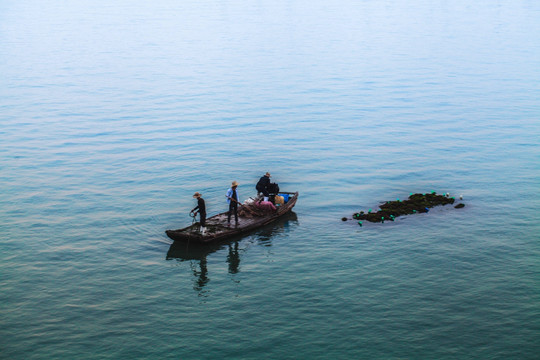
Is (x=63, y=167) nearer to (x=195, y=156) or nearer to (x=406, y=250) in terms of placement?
(x=195, y=156)

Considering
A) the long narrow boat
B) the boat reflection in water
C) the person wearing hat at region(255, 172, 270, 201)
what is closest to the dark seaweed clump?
the long narrow boat

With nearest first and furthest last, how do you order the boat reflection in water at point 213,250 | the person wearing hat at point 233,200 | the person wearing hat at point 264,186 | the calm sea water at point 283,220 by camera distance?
1. the calm sea water at point 283,220
2. the boat reflection in water at point 213,250
3. the person wearing hat at point 233,200
4. the person wearing hat at point 264,186

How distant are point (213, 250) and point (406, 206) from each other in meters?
12.7

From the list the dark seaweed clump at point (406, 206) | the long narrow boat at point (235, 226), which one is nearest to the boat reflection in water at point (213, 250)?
the long narrow boat at point (235, 226)

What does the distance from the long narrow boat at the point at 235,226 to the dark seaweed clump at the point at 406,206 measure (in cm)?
483

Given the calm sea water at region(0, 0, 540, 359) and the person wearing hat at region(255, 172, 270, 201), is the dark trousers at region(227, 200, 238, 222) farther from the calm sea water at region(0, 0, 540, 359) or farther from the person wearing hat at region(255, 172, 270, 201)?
the person wearing hat at region(255, 172, 270, 201)

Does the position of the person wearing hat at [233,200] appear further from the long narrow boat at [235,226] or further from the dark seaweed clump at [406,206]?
the dark seaweed clump at [406,206]

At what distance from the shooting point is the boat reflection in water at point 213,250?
30016mm

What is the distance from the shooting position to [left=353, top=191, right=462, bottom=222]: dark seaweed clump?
35.6 meters

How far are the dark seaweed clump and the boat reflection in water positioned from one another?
5.15 meters

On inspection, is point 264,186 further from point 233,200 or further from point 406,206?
point 406,206

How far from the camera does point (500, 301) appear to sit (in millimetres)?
26438

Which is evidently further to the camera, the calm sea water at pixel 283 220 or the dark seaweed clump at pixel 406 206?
the dark seaweed clump at pixel 406 206

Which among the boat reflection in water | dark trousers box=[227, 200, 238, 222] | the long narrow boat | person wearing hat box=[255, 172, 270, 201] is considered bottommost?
the boat reflection in water
